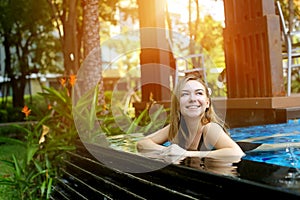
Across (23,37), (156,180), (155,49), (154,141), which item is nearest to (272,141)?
(154,141)

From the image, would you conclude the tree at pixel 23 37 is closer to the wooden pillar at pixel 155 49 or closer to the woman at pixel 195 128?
the wooden pillar at pixel 155 49

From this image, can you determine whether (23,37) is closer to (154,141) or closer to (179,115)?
(154,141)

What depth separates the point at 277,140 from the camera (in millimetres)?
3512

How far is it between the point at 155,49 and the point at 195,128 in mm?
4455

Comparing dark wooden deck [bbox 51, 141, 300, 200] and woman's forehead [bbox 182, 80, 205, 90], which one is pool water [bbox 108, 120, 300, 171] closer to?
dark wooden deck [bbox 51, 141, 300, 200]

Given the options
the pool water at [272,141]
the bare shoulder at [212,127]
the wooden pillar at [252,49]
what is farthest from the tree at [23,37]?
the bare shoulder at [212,127]

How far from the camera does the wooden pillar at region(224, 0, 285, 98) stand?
4891mm

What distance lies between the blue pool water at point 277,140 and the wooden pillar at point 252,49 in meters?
0.66

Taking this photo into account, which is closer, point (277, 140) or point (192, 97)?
point (192, 97)

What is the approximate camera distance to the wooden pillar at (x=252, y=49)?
489 centimetres

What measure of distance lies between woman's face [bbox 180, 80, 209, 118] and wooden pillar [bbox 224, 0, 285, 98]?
264cm

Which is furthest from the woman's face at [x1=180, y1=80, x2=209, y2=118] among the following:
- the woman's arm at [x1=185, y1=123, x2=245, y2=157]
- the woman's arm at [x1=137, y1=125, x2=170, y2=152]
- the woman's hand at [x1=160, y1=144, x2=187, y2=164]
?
the woman's arm at [x1=137, y1=125, x2=170, y2=152]

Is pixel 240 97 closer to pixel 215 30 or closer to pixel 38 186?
pixel 38 186

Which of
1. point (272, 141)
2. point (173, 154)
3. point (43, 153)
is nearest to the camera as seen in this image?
point (173, 154)
